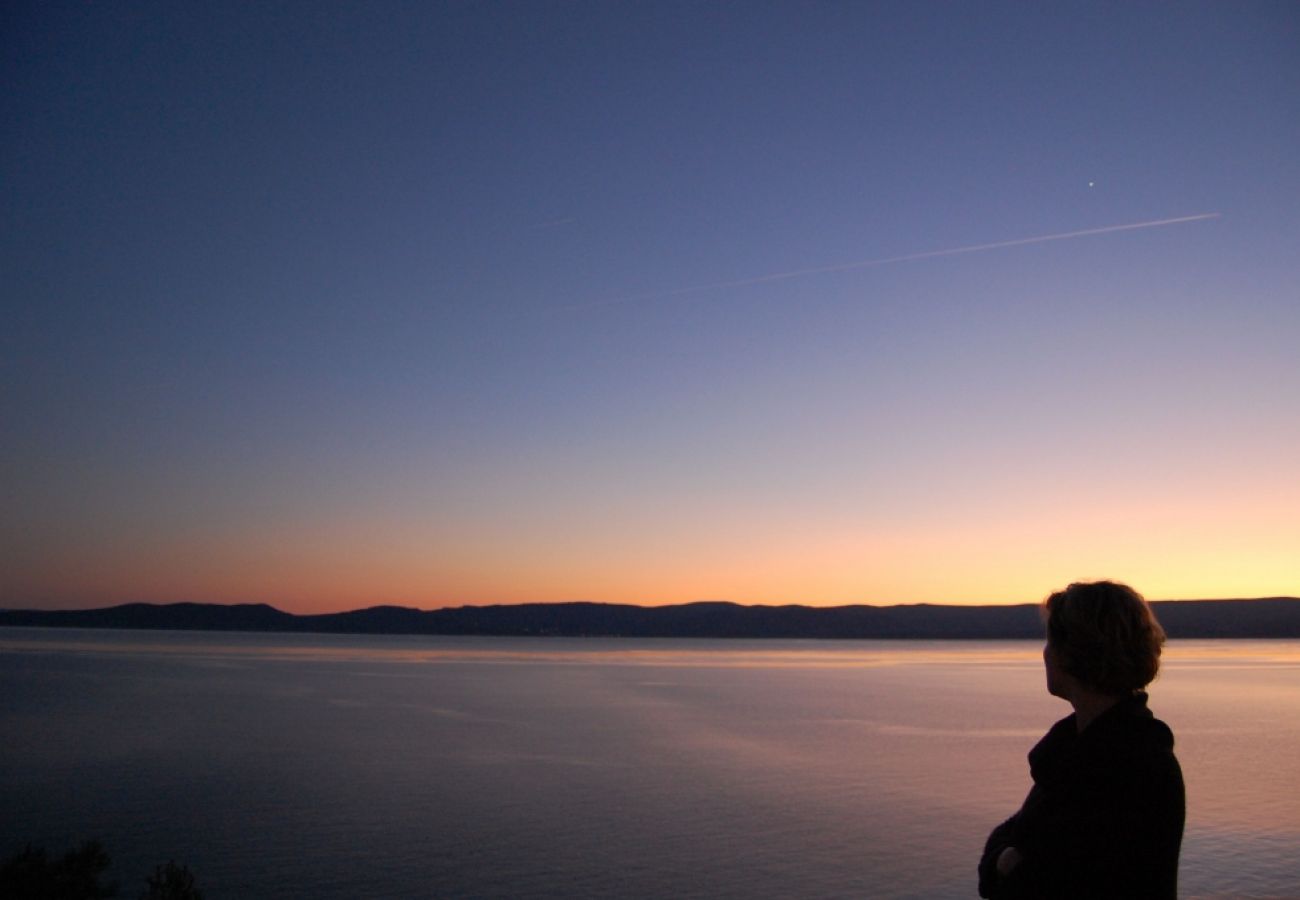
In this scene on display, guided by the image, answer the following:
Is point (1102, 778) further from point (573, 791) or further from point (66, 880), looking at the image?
point (573, 791)

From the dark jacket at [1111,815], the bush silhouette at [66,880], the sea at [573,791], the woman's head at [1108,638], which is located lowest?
the sea at [573,791]

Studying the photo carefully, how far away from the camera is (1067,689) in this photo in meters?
1.93

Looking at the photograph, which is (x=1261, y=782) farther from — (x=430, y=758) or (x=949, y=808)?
(x=430, y=758)

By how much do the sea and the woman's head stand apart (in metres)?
5.94

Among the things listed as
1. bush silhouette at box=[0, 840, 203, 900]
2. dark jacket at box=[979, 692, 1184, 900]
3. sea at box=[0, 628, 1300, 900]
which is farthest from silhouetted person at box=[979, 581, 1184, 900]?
sea at box=[0, 628, 1300, 900]

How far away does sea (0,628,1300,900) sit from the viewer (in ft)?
25.4

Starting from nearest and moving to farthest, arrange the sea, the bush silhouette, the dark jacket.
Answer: the dark jacket < the bush silhouette < the sea

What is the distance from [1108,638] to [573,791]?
10219mm

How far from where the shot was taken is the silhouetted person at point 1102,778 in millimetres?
1836

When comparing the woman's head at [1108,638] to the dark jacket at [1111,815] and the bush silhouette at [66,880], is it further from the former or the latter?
the bush silhouette at [66,880]

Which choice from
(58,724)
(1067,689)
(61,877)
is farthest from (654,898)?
(58,724)

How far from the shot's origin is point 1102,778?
1.84 m

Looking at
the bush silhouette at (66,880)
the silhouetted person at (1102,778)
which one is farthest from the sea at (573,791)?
the silhouetted person at (1102,778)

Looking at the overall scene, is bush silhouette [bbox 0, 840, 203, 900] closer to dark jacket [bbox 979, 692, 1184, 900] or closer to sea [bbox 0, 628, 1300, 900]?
sea [bbox 0, 628, 1300, 900]
